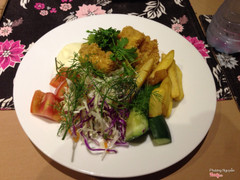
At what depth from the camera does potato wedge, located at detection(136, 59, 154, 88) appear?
186cm

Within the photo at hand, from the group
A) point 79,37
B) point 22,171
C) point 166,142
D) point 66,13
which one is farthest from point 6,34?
point 166,142

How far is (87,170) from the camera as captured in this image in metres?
1.51

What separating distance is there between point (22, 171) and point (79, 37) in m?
1.62

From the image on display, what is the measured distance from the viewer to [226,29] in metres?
2.59

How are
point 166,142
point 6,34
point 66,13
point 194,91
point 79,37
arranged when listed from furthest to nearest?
point 66,13 < point 6,34 < point 79,37 < point 194,91 < point 166,142

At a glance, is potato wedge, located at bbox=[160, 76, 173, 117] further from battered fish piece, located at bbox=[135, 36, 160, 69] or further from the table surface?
the table surface

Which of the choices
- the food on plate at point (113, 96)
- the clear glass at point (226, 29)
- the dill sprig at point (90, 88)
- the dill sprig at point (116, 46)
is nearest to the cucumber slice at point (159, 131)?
the food on plate at point (113, 96)

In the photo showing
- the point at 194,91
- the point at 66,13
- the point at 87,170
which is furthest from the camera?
the point at 66,13

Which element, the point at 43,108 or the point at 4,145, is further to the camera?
the point at 4,145

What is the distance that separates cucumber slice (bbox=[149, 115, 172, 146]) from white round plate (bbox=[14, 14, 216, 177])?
0.21 feet

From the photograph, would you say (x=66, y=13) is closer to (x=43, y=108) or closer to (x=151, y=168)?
(x=43, y=108)

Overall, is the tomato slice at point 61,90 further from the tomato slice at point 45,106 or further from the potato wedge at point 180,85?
the potato wedge at point 180,85

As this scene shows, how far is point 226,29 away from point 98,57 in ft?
6.02

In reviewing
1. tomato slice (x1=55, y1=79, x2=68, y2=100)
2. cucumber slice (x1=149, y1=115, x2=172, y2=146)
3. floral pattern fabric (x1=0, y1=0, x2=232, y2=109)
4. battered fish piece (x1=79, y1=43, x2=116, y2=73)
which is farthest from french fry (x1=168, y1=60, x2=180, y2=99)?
tomato slice (x1=55, y1=79, x2=68, y2=100)
